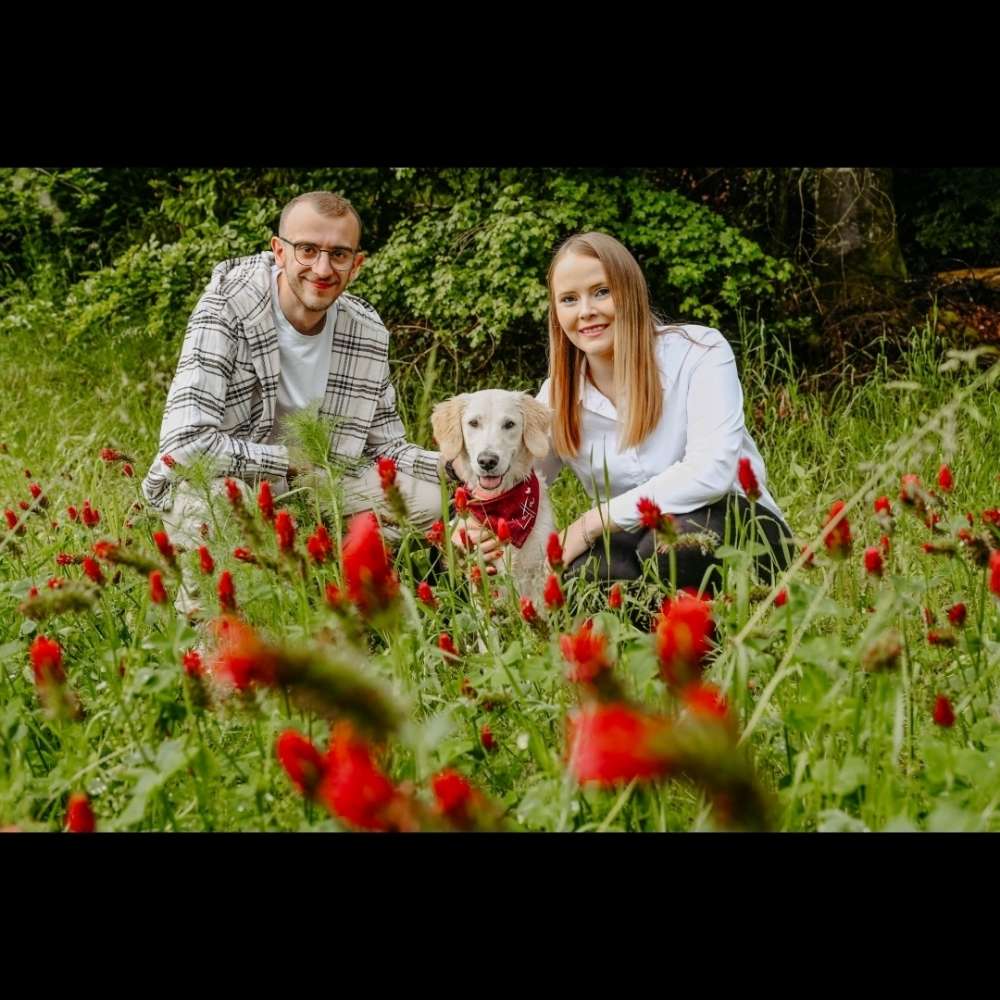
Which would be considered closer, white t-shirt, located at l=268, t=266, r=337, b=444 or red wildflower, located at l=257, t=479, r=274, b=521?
red wildflower, located at l=257, t=479, r=274, b=521

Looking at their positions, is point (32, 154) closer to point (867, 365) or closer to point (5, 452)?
point (5, 452)

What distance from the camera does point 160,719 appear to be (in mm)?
1562

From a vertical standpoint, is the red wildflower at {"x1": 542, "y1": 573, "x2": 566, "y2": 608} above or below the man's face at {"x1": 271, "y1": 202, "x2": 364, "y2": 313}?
below

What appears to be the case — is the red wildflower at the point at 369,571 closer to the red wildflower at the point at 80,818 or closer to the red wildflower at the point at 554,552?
the red wildflower at the point at 80,818

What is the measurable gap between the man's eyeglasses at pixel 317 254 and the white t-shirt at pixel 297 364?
22 cm

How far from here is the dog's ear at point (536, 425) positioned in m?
3.47

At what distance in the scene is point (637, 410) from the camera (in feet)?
10.4

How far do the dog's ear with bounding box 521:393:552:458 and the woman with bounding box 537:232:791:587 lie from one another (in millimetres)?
48

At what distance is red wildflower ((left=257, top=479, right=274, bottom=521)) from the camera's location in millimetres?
1782

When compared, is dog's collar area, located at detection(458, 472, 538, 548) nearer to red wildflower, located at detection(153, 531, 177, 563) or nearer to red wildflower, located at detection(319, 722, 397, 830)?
red wildflower, located at detection(153, 531, 177, 563)

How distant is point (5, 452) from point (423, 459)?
232cm

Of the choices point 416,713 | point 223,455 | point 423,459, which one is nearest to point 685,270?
point 423,459

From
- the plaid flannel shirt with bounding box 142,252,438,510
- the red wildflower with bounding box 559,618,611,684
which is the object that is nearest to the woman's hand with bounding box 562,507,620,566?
the plaid flannel shirt with bounding box 142,252,438,510

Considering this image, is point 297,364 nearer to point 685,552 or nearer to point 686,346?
point 686,346
